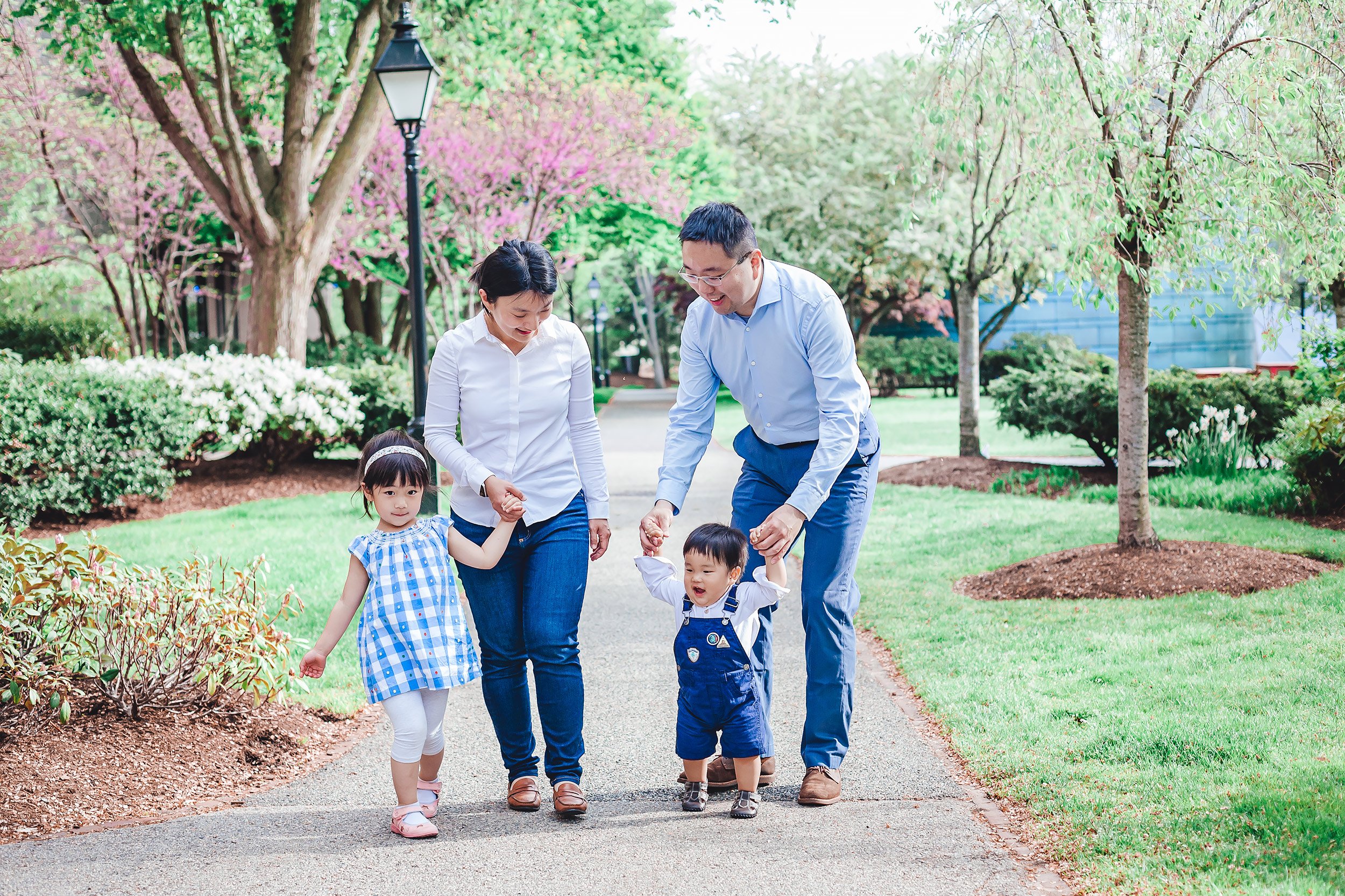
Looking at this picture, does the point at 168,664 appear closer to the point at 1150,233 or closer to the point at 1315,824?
the point at 1315,824

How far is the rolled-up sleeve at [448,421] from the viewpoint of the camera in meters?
3.76

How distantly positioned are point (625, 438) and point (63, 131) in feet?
33.6

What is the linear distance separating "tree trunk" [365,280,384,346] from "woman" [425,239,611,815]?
23.7 metres

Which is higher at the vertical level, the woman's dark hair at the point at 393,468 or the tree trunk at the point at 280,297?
the tree trunk at the point at 280,297

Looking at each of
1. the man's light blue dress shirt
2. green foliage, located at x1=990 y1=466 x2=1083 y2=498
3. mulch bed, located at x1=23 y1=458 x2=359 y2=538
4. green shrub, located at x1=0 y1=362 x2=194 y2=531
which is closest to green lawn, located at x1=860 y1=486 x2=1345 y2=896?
the man's light blue dress shirt

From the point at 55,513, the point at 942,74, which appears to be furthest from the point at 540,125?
the point at 942,74

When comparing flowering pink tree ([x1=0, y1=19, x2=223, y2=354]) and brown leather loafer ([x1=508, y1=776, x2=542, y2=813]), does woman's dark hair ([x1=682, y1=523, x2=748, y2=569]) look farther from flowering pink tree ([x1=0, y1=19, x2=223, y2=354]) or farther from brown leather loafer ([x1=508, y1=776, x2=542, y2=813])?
flowering pink tree ([x1=0, y1=19, x2=223, y2=354])

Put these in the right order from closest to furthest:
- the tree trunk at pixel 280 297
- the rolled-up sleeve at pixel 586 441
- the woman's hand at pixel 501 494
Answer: the woman's hand at pixel 501 494 → the rolled-up sleeve at pixel 586 441 → the tree trunk at pixel 280 297

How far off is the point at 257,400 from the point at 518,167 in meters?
6.92

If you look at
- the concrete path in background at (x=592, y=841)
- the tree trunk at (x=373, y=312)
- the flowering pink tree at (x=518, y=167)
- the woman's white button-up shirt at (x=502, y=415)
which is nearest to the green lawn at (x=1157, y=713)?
the concrete path in background at (x=592, y=841)

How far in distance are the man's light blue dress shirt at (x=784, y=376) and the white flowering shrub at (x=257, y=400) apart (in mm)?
8845

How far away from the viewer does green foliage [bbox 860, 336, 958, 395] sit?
3269 centimetres

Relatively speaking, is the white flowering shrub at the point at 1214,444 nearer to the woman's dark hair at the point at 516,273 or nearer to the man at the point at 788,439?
the man at the point at 788,439

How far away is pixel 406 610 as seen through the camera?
Answer: 3650 millimetres
